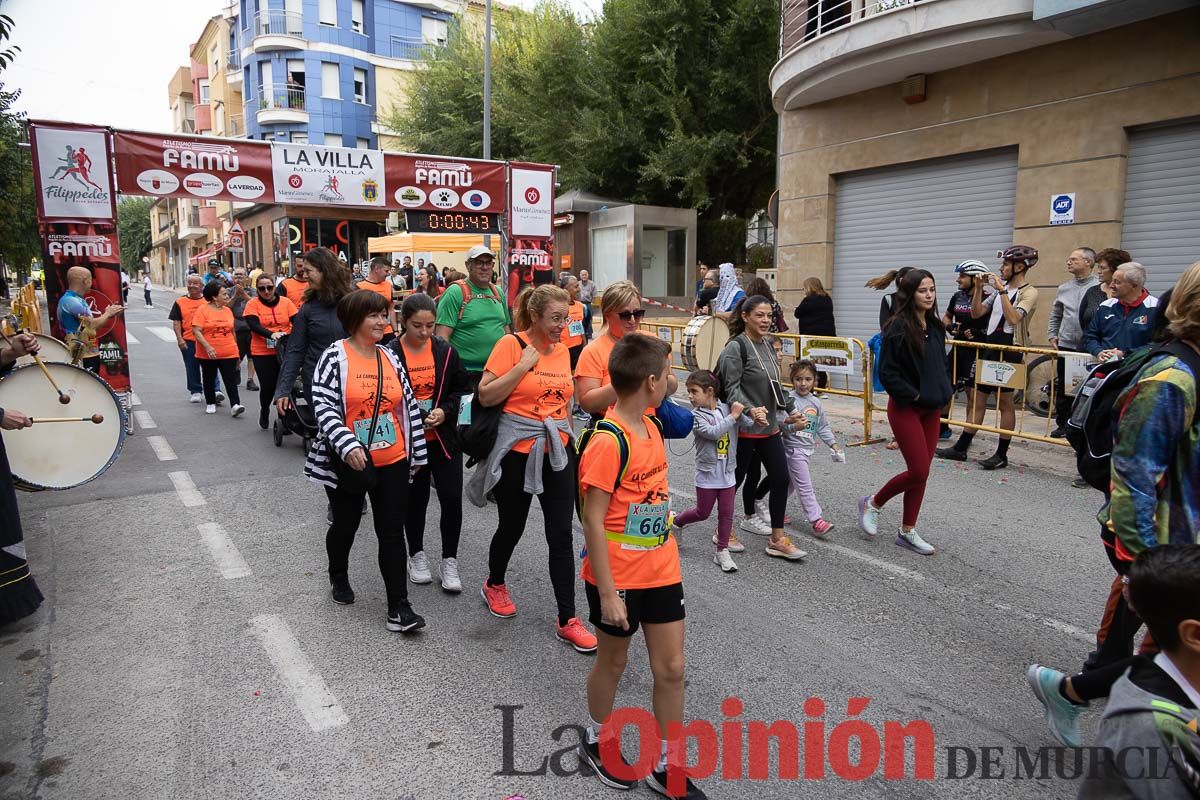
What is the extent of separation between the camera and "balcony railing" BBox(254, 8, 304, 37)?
40594 millimetres

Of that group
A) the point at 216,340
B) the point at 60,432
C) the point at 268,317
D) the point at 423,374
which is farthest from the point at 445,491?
the point at 216,340

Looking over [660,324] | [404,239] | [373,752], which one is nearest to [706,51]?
[404,239]

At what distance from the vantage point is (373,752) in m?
2.99

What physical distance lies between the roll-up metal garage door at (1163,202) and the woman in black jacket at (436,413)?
376 inches

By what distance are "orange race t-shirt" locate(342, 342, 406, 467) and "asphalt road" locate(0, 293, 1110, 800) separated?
967mm

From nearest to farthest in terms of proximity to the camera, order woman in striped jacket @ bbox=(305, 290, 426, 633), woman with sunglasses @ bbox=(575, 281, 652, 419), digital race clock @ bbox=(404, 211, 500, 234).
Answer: woman with sunglasses @ bbox=(575, 281, 652, 419), woman in striped jacket @ bbox=(305, 290, 426, 633), digital race clock @ bbox=(404, 211, 500, 234)

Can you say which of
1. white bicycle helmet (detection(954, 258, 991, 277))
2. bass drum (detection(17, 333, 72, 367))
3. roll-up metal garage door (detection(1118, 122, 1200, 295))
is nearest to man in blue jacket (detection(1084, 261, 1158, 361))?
white bicycle helmet (detection(954, 258, 991, 277))

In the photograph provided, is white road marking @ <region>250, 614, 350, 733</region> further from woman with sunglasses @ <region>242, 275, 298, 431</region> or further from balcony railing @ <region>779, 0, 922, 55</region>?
balcony railing @ <region>779, 0, 922, 55</region>

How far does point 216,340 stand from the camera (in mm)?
9961

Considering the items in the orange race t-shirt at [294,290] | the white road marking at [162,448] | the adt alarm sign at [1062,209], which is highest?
the adt alarm sign at [1062,209]

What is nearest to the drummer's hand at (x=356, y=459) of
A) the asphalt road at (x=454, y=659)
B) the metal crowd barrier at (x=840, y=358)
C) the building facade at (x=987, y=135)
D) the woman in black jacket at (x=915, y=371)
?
the asphalt road at (x=454, y=659)

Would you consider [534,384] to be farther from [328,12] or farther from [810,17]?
[328,12]

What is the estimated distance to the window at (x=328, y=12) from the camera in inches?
1623

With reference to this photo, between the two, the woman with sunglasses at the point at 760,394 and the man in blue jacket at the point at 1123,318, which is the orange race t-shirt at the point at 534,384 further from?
the man in blue jacket at the point at 1123,318
